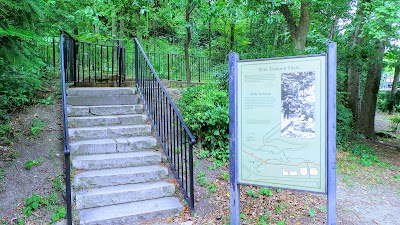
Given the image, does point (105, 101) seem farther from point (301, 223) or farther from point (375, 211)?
point (375, 211)

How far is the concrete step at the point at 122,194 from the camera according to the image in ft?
10.6

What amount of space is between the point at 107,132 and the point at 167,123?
94cm

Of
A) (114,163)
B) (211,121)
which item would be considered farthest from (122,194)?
(211,121)

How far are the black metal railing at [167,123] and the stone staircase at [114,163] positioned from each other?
149 millimetres

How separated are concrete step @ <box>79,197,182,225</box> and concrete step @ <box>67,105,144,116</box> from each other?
1830mm

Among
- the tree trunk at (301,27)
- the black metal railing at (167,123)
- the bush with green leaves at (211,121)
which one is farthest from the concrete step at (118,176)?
the tree trunk at (301,27)

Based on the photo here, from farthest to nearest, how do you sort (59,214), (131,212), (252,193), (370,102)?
(370,102)
(252,193)
(131,212)
(59,214)

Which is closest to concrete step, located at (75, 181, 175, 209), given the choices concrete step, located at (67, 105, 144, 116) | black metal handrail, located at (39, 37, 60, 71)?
concrete step, located at (67, 105, 144, 116)

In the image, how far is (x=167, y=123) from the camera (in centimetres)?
409

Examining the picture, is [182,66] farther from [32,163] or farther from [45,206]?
[45,206]

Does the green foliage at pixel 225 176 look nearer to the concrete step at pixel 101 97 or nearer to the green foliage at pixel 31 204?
the concrete step at pixel 101 97

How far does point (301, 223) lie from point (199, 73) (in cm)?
701

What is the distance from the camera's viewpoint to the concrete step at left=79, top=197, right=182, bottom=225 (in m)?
3.05

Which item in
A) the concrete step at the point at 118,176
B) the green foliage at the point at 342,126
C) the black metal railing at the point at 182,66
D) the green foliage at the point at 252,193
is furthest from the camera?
the black metal railing at the point at 182,66
